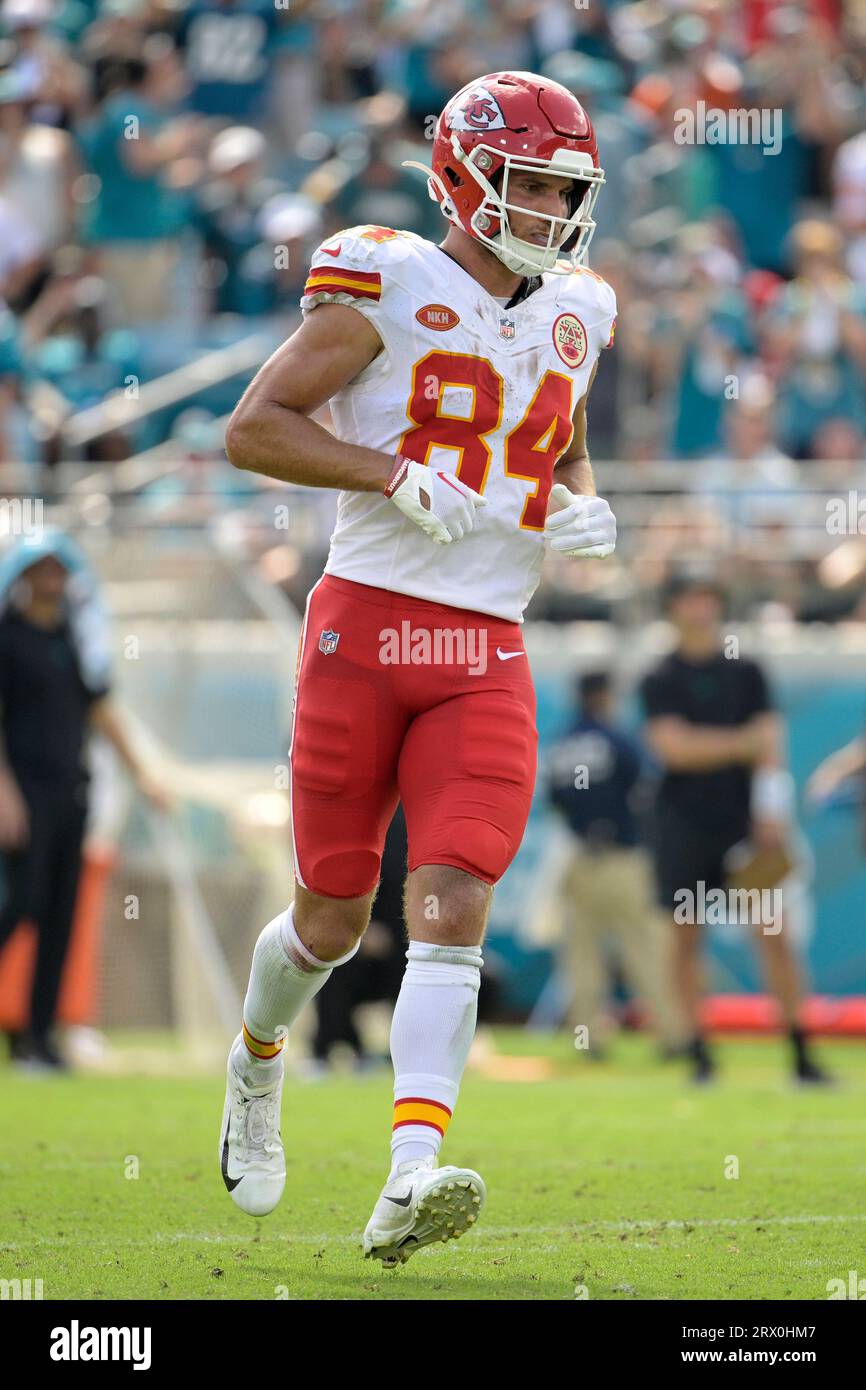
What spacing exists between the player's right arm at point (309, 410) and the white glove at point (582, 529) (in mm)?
399

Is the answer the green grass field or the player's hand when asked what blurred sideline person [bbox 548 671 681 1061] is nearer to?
the green grass field

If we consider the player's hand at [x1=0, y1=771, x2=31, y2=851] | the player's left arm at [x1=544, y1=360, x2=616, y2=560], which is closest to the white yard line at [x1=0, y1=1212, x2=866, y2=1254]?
the player's left arm at [x1=544, y1=360, x2=616, y2=560]

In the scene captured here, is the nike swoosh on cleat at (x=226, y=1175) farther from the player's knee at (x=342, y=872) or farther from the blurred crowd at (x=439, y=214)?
the blurred crowd at (x=439, y=214)

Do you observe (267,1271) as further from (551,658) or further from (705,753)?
(551,658)

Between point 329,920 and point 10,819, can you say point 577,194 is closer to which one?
point 329,920

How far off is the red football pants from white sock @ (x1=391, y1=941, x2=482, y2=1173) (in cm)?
20

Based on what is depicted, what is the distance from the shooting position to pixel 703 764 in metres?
9.52

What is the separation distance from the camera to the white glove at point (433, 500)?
174 inches

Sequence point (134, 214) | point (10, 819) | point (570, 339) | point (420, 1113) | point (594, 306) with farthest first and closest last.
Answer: point (134, 214) < point (10, 819) < point (594, 306) < point (570, 339) < point (420, 1113)

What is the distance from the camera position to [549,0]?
577 inches

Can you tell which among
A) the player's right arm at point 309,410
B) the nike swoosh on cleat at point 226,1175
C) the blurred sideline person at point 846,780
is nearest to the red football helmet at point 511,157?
the player's right arm at point 309,410

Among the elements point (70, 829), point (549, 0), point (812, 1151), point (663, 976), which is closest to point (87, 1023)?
point (70, 829)

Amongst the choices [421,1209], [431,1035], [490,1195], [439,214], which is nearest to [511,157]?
[431,1035]

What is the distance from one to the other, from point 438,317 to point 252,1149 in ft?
6.25
